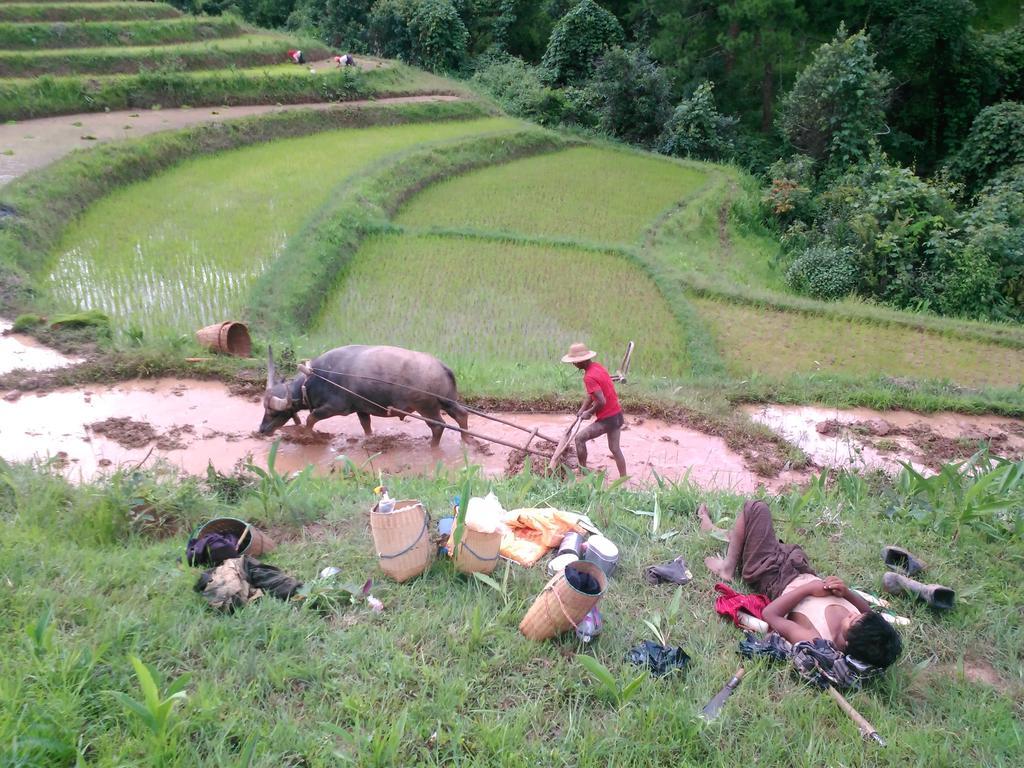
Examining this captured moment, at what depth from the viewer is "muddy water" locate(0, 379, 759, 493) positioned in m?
6.24

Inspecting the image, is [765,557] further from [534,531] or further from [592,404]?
[592,404]

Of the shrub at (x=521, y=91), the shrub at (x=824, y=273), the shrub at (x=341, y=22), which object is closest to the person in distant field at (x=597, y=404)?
the shrub at (x=824, y=273)

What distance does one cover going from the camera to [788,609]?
3.77m

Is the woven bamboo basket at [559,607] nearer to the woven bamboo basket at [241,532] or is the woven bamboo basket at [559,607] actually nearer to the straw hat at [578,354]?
the woven bamboo basket at [241,532]

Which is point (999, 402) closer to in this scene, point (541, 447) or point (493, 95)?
point (541, 447)

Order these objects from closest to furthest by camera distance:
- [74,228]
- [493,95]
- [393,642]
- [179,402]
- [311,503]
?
[393,642] < [311,503] < [179,402] < [74,228] < [493,95]

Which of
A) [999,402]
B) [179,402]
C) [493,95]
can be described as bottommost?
[179,402]

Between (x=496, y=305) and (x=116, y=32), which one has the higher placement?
(x=116, y=32)

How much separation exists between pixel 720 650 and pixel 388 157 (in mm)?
13318

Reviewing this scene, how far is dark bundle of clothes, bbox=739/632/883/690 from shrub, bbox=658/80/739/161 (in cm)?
1833

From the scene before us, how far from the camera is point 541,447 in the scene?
6559 millimetres

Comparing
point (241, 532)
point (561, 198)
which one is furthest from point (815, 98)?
point (241, 532)

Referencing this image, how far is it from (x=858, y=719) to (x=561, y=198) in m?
12.9

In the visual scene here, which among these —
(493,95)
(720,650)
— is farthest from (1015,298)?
(493,95)
